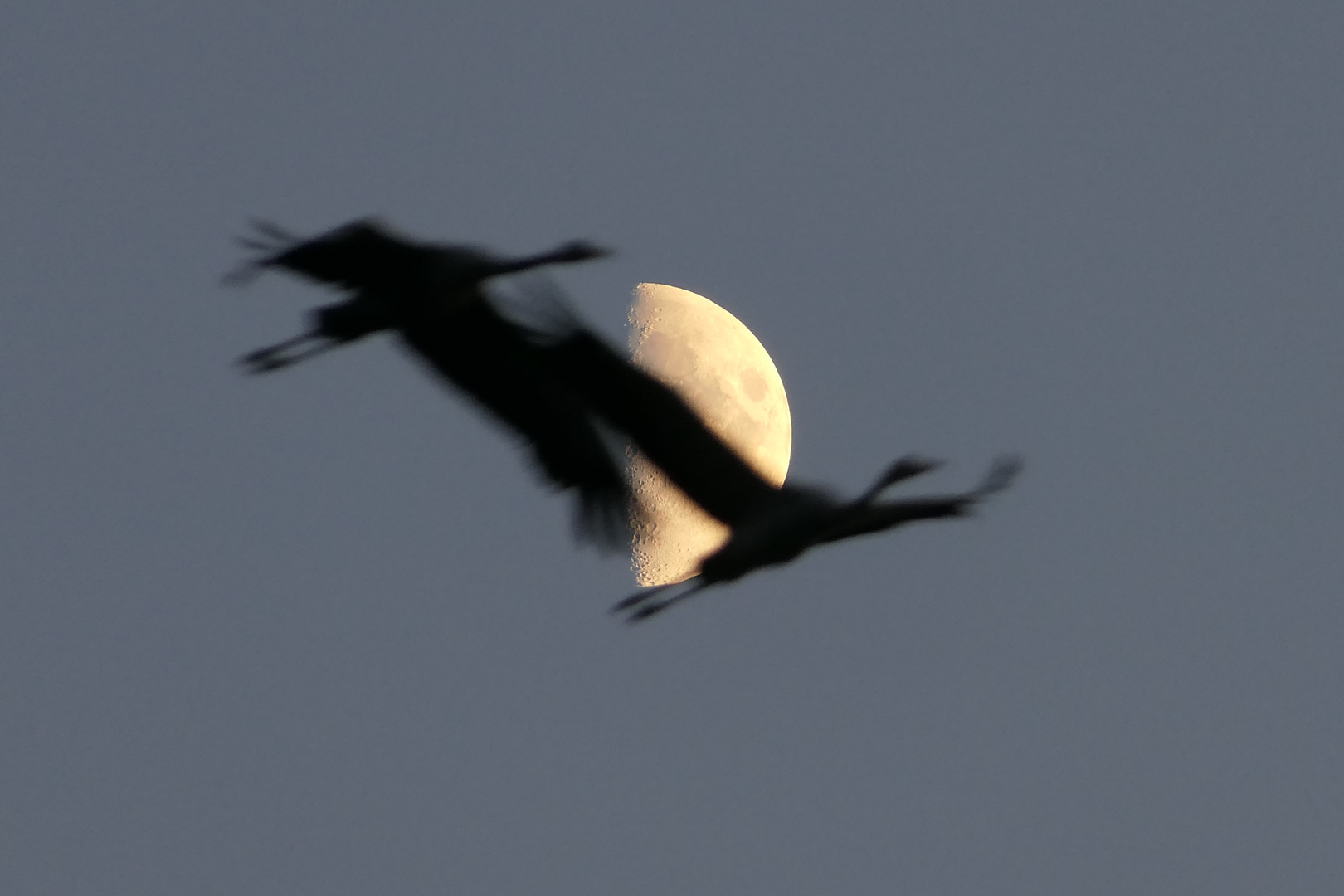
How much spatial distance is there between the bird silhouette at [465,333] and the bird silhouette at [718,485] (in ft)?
0.70

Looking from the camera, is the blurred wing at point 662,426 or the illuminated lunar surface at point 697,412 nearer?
the blurred wing at point 662,426

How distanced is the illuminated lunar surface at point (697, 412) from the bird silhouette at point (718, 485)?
0.10 m

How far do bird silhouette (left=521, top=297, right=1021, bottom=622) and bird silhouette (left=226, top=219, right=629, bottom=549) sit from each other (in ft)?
0.70

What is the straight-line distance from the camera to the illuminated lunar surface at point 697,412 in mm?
17797

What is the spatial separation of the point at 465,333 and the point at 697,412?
1.66 meters

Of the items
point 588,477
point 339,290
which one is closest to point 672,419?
point 588,477

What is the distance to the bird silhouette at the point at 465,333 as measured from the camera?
54.9 ft

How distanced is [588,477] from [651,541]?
0.65 metres

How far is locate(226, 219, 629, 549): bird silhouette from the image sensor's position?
658 inches

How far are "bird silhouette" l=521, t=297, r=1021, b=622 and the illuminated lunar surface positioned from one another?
0.10 meters

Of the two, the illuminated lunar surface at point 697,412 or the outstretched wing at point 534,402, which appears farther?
the illuminated lunar surface at point 697,412

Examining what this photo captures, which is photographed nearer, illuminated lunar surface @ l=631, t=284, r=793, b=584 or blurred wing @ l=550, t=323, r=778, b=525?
blurred wing @ l=550, t=323, r=778, b=525

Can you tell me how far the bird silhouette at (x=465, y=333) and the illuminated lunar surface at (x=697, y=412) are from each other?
0.24m

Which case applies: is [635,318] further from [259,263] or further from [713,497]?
[259,263]
